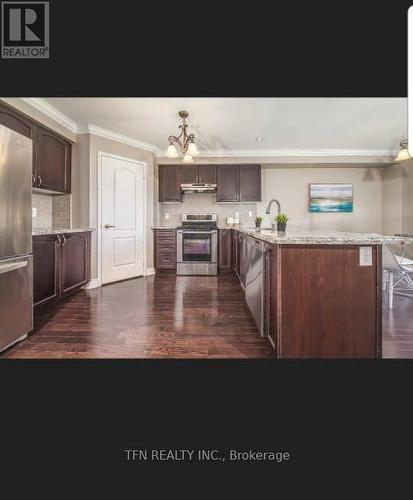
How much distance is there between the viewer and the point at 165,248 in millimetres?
5258

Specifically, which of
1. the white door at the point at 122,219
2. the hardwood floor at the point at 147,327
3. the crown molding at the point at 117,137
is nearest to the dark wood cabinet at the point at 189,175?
the crown molding at the point at 117,137

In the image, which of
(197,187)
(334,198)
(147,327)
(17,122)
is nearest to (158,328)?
(147,327)

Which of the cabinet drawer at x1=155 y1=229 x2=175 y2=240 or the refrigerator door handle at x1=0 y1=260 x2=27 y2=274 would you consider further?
the cabinet drawer at x1=155 y1=229 x2=175 y2=240

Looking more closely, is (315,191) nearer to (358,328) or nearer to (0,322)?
(358,328)

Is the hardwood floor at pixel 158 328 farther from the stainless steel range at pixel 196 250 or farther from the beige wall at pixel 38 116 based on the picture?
the beige wall at pixel 38 116

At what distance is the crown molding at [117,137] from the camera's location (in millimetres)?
4062

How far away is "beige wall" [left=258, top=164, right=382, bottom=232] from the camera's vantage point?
226 inches

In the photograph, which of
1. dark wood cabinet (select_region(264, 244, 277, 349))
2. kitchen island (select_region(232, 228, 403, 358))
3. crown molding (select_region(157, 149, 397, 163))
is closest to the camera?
kitchen island (select_region(232, 228, 403, 358))

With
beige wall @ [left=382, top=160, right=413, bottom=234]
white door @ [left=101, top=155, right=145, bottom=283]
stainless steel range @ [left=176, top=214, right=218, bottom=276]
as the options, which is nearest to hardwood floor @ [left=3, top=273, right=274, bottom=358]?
white door @ [left=101, top=155, right=145, bottom=283]

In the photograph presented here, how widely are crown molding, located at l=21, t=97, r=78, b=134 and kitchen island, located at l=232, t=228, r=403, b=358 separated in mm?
3231

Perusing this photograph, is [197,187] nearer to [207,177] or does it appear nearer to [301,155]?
[207,177]

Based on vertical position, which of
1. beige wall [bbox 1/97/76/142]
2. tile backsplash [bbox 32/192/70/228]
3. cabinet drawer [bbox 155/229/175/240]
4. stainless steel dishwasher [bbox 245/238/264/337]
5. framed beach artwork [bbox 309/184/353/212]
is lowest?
stainless steel dishwasher [bbox 245/238/264/337]

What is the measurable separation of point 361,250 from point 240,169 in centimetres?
406

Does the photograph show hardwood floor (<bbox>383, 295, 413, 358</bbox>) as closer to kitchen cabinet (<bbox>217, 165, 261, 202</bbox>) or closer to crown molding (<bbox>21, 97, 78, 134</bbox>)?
kitchen cabinet (<bbox>217, 165, 261, 202</bbox>)
